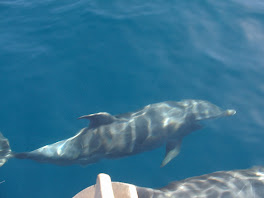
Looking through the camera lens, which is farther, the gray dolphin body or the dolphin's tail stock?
the dolphin's tail stock

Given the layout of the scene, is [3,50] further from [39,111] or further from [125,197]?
[125,197]

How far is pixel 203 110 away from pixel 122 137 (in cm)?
277

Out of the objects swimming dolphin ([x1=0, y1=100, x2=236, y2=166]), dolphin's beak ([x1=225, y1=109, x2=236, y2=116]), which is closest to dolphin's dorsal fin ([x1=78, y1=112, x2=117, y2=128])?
swimming dolphin ([x1=0, y1=100, x2=236, y2=166])

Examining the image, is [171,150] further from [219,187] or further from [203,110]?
[219,187]

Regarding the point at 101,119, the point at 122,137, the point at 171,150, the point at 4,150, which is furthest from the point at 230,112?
the point at 4,150

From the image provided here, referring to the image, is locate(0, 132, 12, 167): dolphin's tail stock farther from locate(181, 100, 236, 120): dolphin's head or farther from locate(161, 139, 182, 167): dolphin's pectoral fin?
locate(181, 100, 236, 120): dolphin's head

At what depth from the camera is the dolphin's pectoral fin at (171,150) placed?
852cm

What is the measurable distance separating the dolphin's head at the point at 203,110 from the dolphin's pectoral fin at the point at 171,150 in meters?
1.01

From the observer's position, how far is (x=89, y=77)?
34.7 ft

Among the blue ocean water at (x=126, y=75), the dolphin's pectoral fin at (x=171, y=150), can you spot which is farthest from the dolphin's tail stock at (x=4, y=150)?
the dolphin's pectoral fin at (x=171, y=150)

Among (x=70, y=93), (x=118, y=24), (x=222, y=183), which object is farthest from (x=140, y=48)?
(x=222, y=183)

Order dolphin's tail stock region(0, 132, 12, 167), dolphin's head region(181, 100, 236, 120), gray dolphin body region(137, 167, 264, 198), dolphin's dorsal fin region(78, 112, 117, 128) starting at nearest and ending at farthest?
1. gray dolphin body region(137, 167, 264, 198)
2. dolphin's dorsal fin region(78, 112, 117, 128)
3. dolphin's tail stock region(0, 132, 12, 167)
4. dolphin's head region(181, 100, 236, 120)

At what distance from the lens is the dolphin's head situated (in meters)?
9.10

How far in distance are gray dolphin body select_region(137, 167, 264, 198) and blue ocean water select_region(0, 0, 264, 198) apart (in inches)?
85.7
